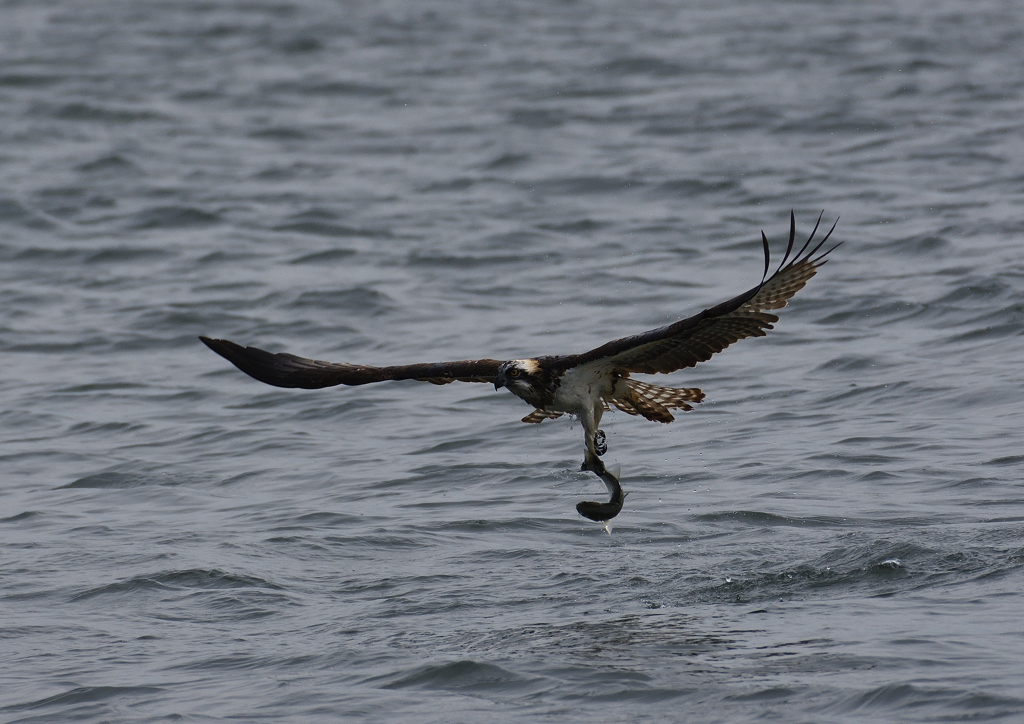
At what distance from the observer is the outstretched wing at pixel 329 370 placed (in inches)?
371

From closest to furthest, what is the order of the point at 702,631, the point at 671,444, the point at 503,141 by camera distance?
the point at 702,631 < the point at 671,444 < the point at 503,141

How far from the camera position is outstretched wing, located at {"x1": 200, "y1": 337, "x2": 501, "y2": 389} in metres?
9.41

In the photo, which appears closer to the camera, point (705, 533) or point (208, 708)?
point (208, 708)

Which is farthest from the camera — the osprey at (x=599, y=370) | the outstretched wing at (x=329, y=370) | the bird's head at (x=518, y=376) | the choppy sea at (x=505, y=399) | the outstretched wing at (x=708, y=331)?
the outstretched wing at (x=329, y=370)

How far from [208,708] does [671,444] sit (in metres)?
5.44

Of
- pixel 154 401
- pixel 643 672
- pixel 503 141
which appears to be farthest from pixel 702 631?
pixel 503 141

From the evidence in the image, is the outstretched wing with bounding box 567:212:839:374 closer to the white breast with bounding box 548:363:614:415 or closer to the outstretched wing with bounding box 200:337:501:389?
the white breast with bounding box 548:363:614:415

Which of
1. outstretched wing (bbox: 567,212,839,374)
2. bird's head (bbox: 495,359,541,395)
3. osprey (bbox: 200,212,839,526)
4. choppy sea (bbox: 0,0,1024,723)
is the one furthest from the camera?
bird's head (bbox: 495,359,541,395)

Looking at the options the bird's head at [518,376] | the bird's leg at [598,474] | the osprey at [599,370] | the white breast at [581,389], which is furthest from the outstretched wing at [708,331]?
the bird's leg at [598,474]

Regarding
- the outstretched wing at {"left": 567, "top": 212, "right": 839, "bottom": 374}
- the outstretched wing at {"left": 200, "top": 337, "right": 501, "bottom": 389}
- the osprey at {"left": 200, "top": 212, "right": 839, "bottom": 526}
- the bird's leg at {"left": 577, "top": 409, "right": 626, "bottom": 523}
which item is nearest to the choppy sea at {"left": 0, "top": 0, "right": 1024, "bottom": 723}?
the bird's leg at {"left": 577, "top": 409, "right": 626, "bottom": 523}

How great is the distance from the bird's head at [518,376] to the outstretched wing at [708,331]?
252 millimetres

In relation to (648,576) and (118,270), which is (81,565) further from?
(118,270)

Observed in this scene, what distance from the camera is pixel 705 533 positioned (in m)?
10.1

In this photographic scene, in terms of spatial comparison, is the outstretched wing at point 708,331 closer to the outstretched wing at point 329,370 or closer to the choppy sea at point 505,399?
the outstretched wing at point 329,370
